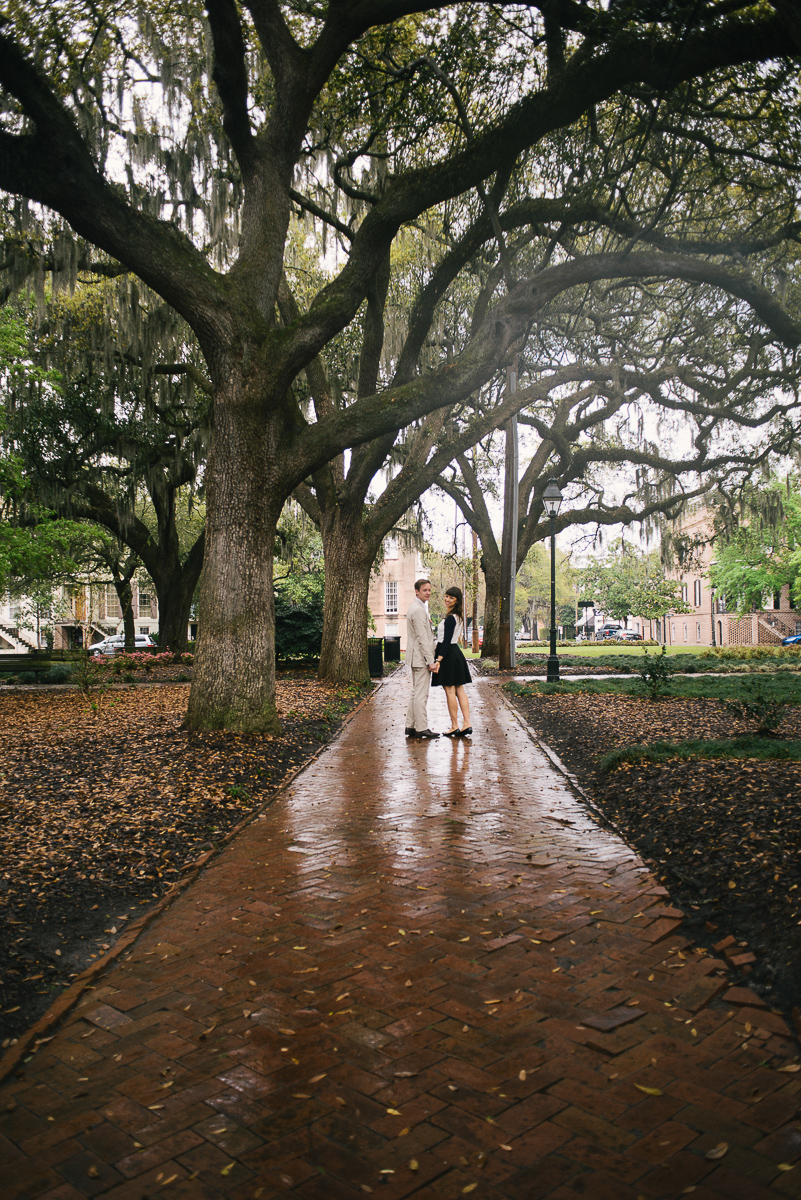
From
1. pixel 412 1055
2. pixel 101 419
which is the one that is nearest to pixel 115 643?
pixel 101 419

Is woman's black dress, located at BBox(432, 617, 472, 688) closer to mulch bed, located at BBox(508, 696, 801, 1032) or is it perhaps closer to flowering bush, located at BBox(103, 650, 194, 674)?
mulch bed, located at BBox(508, 696, 801, 1032)

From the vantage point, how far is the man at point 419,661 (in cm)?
1003

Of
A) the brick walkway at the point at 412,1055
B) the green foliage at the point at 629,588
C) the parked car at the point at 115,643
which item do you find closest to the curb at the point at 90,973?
the brick walkway at the point at 412,1055

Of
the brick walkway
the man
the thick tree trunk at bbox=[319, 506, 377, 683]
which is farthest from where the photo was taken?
the thick tree trunk at bbox=[319, 506, 377, 683]

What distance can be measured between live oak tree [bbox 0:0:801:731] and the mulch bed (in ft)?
14.2

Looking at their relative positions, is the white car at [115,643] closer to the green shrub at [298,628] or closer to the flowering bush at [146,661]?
the flowering bush at [146,661]

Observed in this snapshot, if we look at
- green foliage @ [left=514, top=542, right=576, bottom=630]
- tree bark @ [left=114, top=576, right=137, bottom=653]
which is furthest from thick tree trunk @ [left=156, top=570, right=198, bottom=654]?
green foliage @ [left=514, top=542, right=576, bottom=630]

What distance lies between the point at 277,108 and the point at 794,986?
9982 millimetres

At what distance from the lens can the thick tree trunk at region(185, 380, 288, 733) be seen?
891cm

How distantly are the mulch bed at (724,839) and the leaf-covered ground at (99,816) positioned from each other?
298 cm

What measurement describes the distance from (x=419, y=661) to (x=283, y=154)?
6404mm

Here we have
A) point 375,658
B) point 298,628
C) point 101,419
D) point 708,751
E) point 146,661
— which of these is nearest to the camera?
point 708,751

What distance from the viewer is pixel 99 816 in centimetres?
589

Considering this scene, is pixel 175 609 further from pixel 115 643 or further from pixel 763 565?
pixel 115 643
